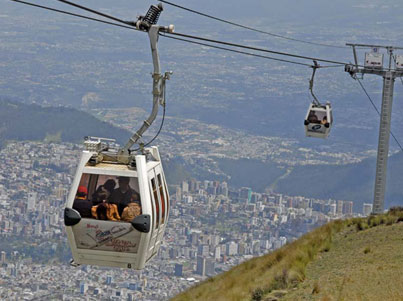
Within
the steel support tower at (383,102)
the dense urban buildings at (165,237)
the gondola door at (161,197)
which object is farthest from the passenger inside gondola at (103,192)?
the dense urban buildings at (165,237)

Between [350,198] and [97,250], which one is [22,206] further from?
[97,250]

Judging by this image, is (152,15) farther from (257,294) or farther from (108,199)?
(257,294)

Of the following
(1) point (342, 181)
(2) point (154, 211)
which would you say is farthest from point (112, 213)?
(1) point (342, 181)

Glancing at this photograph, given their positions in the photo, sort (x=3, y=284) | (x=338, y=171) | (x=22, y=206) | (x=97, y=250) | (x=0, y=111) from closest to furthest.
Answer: (x=97, y=250)
(x=3, y=284)
(x=22, y=206)
(x=338, y=171)
(x=0, y=111)

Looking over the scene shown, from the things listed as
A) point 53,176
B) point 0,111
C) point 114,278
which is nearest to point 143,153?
point 114,278

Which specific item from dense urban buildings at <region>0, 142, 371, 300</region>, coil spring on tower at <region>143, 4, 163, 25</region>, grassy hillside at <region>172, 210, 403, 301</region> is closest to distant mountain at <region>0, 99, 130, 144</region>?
dense urban buildings at <region>0, 142, 371, 300</region>

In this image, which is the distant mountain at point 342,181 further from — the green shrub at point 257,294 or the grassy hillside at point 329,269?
the green shrub at point 257,294

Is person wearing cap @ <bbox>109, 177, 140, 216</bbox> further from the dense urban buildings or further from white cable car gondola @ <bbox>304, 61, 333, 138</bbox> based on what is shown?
the dense urban buildings
